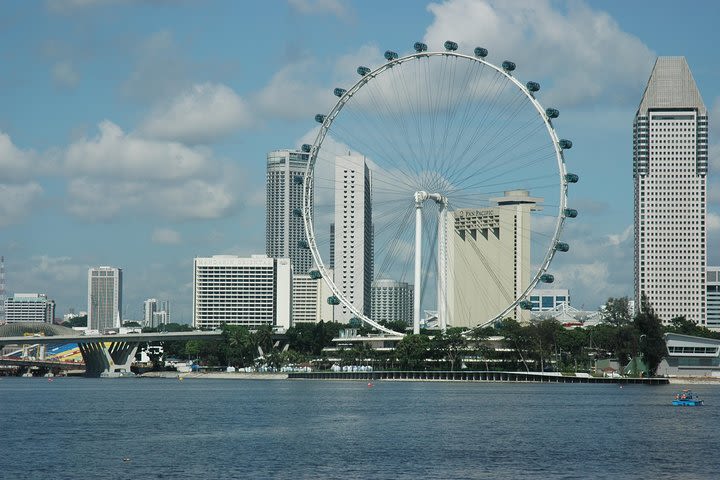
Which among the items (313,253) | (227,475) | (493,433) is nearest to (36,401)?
(313,253)

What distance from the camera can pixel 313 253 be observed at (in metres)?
157

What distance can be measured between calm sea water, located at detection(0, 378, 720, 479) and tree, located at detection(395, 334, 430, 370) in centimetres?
5942

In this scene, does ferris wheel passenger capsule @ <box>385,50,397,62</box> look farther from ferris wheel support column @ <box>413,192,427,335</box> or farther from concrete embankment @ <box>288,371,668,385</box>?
concrete embankment @ <box>288,371,668,385</box>

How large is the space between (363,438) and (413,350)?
11106 centimetres

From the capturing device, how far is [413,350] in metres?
190

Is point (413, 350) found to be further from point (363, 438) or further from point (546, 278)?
point (363, 438)

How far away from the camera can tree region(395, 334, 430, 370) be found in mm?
188875

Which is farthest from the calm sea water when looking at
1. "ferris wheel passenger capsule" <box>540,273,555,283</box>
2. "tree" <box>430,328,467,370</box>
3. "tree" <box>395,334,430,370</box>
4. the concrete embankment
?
"tree" <box>395,334,430,370</box>

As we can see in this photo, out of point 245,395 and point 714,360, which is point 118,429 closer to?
point 245,395

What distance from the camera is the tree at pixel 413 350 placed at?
620 ft

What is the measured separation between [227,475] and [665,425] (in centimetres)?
4138

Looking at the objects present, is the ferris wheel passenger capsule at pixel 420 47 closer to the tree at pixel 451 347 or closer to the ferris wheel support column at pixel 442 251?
the ferris wheel support column at pixel 442 251

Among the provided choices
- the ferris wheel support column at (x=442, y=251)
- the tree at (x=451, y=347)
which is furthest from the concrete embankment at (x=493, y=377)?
the ferris wheel support column at (x=442, y=251)

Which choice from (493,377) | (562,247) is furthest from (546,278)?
(493,377)
